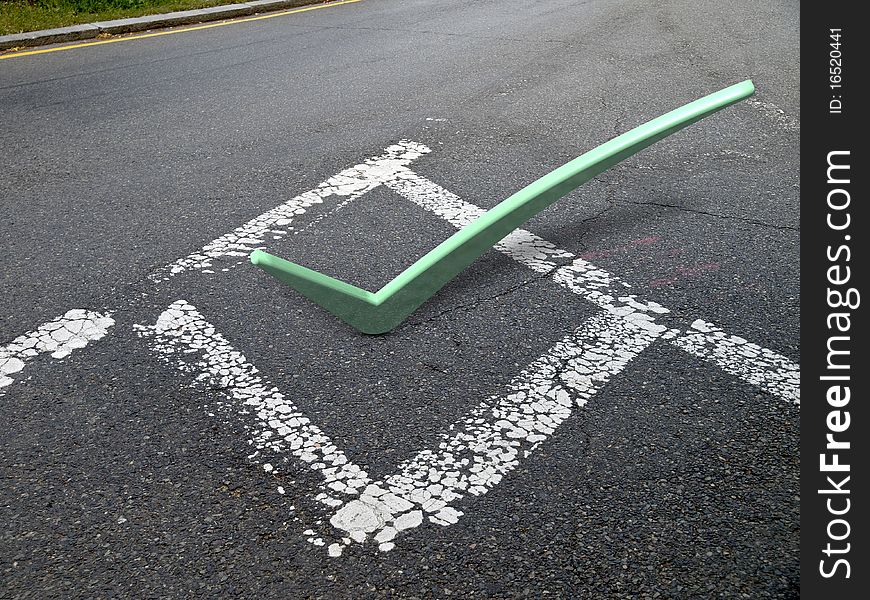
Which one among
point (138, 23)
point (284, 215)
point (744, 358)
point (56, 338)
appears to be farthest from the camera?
point (138, 23)

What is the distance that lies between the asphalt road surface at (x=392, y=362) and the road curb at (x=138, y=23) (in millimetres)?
3015

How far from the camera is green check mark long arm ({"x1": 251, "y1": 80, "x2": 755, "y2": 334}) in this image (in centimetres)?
314

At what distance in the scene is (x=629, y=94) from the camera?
21.4 ft

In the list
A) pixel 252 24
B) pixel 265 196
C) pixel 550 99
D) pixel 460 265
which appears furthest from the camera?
pixel 252 24

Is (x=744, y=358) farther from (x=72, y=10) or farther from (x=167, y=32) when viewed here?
(x=72, y=10)

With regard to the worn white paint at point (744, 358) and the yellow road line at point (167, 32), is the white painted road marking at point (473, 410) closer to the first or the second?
the worn white paint at point (744, 358)

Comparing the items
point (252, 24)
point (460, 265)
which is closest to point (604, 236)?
point (460, 265)

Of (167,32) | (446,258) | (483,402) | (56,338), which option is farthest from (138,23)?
(483,402)

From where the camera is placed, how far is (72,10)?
10.0 meters

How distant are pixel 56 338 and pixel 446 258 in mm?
1565

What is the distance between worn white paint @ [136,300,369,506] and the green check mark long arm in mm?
392

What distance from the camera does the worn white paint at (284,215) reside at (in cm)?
384
